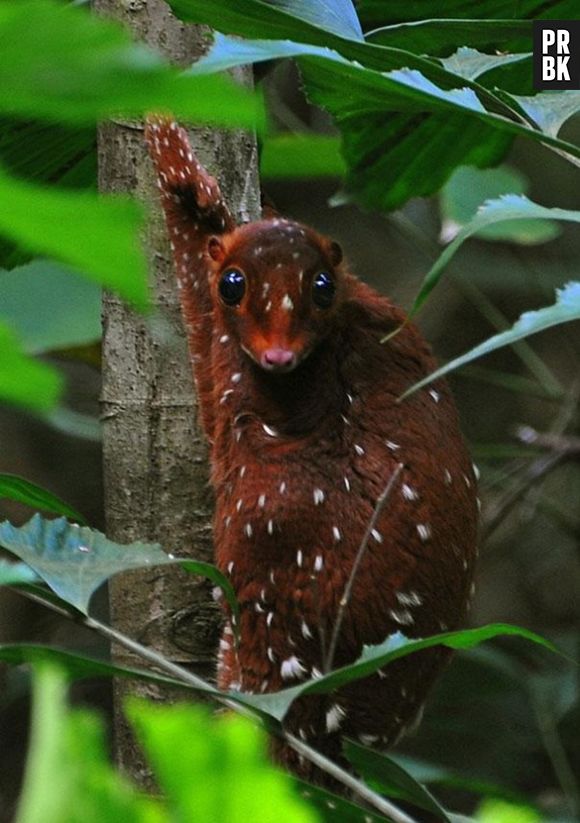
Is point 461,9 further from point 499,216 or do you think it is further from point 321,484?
point 499,216

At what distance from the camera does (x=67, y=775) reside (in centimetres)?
33

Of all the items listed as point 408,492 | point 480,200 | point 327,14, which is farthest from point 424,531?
point 480,200

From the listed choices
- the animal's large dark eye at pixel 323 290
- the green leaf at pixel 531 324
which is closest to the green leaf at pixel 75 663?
the green leaf at pixel 531 324

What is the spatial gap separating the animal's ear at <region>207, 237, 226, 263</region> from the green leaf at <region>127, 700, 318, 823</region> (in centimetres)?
139

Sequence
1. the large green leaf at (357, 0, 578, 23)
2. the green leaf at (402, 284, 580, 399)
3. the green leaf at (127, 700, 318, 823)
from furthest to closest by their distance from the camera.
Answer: the large green leaf at (357, 0, 578, 23)
the green leaf at (402, 284, 580, 399)
the green leaf at (127, 700, 318, 823)

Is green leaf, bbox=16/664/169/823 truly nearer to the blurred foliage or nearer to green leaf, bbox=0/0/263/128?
the blurred foliage

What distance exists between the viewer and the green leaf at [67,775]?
327mm

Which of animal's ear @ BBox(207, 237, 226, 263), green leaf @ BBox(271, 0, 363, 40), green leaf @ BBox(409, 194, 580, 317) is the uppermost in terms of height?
green leaf @ BBox(271, 0, 363, 40)

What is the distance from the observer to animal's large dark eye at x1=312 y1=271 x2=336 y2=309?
1.62 metres

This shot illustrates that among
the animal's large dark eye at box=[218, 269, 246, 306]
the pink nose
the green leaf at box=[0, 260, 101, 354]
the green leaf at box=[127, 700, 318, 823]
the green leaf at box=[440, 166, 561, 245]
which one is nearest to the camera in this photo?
the green leaf at box=[127, 700, 318, 823]

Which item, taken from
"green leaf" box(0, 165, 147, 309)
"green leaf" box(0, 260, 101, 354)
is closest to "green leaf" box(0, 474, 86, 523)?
"green leaf" box(0, 165, 147, 309)

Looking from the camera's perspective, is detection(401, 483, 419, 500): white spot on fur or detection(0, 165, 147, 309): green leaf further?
detection(401, 483, 419, 500): white spot on fur

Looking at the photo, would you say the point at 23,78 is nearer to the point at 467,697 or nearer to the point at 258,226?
the point at 258,226

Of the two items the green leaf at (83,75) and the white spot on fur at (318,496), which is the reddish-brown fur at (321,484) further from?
the green leaf at (83,75)
